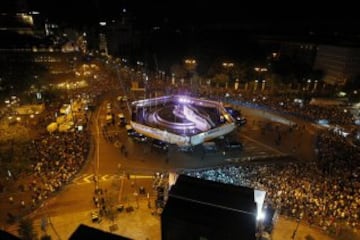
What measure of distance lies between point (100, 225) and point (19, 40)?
36.5 m

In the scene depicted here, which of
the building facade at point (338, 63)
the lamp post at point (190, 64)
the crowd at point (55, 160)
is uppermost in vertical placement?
the building facade at point (338, 63)

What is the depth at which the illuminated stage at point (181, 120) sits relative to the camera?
907 inches

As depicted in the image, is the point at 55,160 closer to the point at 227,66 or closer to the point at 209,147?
the point at 209,147

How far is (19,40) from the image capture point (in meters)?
40.1

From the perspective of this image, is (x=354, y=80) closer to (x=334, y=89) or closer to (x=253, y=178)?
(x=334, y=89)

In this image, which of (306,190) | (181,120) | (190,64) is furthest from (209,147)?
(190,64)

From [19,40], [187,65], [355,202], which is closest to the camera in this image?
[355,202]

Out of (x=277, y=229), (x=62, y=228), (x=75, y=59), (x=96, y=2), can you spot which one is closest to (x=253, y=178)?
(x=277, y=229)

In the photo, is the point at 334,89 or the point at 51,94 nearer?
the point at 51,94

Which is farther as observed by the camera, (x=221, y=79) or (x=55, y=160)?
(x=221, y=79)

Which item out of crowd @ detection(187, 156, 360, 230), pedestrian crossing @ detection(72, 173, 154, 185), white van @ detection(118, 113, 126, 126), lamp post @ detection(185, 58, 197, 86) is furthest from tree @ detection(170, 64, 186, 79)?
pedestrian crossing @ detection(72, 173, 154, 185)

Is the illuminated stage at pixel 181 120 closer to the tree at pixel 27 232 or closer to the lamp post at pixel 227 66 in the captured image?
the lamp post at pixel 227 66

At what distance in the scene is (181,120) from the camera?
27.4 m

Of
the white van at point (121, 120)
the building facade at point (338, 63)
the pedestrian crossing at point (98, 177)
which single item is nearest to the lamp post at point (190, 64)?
the building facade at point (338, 63)
